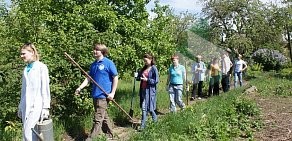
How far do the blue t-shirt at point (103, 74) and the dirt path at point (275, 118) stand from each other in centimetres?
288

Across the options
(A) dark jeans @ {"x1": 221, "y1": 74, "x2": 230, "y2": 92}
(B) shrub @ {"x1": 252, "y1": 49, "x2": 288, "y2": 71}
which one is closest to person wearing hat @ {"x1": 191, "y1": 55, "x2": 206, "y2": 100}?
(A) dark jeans @ {"x1": 221, "y1": 74, "x2": 230, "y2": 92}

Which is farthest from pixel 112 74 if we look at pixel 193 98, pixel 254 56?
pixel 254 56

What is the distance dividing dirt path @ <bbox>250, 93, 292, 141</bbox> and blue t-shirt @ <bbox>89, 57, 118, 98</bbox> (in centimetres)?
288

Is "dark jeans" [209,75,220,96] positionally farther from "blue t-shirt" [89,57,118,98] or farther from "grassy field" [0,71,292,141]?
"blue t-shirt" [89,57,118,98]

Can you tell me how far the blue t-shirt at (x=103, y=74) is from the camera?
7.60 meters

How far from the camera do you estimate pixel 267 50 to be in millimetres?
36562

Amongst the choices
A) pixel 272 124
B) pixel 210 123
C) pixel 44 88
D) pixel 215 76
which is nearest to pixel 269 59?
pixel 215 76

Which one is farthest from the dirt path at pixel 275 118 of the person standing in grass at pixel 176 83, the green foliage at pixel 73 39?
the green foliage at pixel 73 39

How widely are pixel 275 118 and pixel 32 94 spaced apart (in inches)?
249

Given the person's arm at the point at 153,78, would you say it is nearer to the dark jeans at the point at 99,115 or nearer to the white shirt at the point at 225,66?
the dark jeans at the point at 99,115

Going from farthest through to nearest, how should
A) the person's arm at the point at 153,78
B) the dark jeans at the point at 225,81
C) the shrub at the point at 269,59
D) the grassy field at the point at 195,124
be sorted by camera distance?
the shrub at the point at 269,59 → the dark jeans at the point at 225,81 → the person's arm at the point at 153,78 → the grassy field at the point at 195,124

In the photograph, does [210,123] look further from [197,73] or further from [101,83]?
[197,73]

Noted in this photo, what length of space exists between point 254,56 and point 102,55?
2975 centimetres

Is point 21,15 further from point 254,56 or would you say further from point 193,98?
point 254,56
